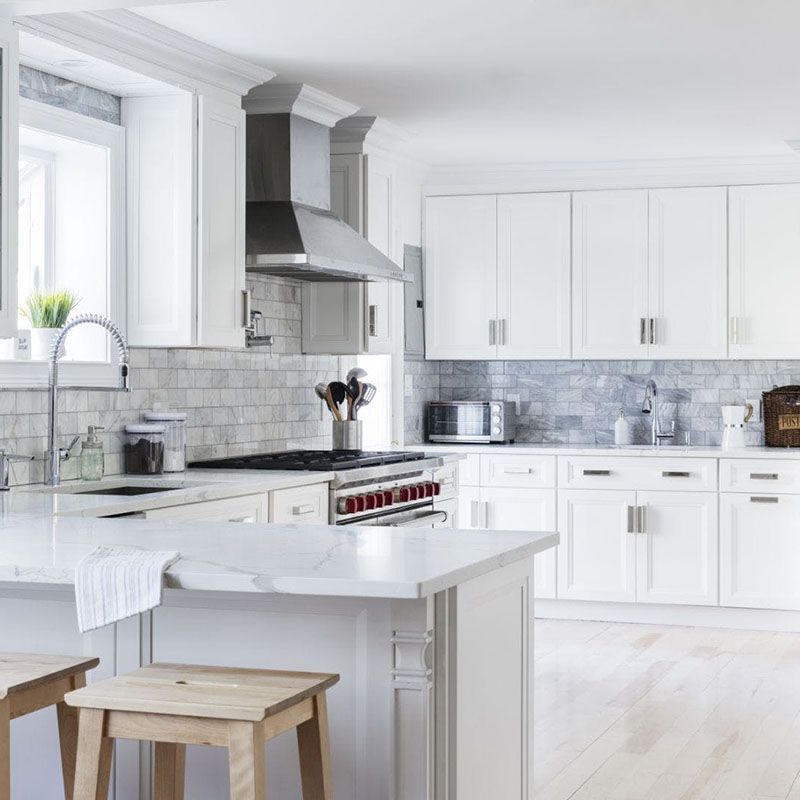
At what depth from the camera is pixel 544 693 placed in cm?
511

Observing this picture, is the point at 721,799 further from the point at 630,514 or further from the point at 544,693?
the point at 630,514

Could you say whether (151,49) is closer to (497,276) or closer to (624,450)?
(497,276)

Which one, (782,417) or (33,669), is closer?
(33,669)

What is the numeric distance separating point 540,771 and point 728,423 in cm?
327

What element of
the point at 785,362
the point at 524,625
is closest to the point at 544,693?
the point at 524,625

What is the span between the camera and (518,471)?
6.89 metres

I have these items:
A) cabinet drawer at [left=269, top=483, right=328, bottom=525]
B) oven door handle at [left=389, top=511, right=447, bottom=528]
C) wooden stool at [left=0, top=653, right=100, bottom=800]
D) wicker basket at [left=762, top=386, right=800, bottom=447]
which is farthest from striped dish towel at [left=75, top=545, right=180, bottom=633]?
wicker basket at [left=762, top=386, right=800, bottom=447]

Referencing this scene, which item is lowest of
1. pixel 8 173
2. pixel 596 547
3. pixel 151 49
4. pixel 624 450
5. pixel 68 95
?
pixel 596 547

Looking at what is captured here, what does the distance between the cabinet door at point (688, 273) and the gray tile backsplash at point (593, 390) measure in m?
0.37

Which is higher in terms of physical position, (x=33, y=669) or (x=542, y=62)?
(x=542, y=62)

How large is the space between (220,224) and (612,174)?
287 cm

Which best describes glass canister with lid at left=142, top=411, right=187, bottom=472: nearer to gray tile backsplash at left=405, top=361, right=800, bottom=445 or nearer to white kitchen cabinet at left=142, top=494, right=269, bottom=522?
white kitchen cabinet at left=142, top=494, right=269, bottom=522

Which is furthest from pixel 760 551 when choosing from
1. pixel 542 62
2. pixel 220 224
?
pixel 220 224

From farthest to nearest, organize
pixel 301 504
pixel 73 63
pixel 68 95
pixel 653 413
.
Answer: pixel 653 413 < pixel 301 504 < pixel 68 95 < pixel 73 63
